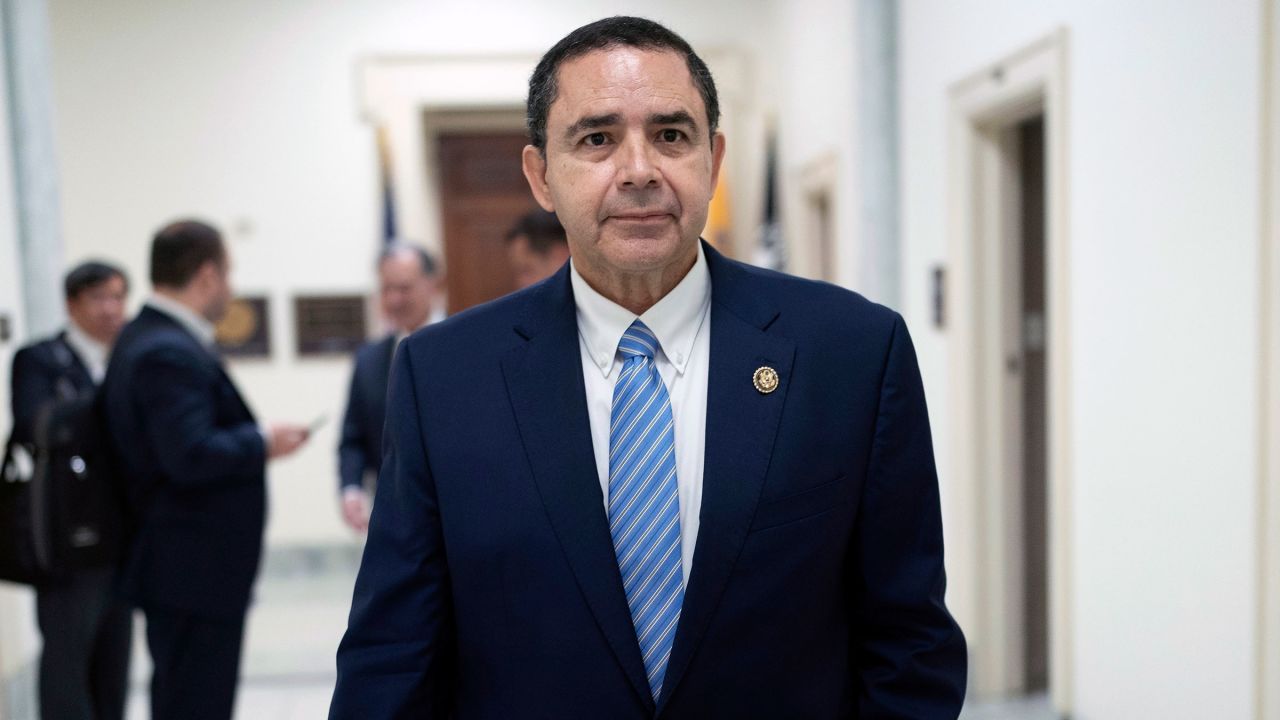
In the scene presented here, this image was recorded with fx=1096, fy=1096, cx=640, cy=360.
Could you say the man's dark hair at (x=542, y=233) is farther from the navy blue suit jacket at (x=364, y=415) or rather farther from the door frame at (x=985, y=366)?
the door frame at (x=985, y=366)

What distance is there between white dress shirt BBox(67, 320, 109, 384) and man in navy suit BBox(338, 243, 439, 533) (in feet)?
2.67

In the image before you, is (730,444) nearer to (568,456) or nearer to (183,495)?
(568,456)

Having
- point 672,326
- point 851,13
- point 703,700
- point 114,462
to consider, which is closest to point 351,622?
point 703,700

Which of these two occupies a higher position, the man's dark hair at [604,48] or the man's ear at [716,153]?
the man's dark hair at [604,48]

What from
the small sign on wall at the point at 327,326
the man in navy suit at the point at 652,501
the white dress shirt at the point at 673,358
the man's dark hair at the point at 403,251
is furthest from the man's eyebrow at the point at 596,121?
the small sign on wall at the point at 327,326

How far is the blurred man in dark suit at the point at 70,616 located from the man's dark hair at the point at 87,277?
34 cm

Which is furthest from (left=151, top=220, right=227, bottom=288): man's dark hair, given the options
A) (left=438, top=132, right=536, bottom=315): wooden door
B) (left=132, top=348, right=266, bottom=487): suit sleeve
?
(left=438, top=132, right=536, bottom=315): wooden door

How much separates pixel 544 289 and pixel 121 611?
2491mm

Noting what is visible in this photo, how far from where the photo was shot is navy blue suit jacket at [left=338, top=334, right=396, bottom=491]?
359 centimetres

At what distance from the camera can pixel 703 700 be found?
54.1 inches

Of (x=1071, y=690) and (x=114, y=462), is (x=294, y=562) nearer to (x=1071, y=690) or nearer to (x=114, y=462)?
Result: (x=114, y=462)

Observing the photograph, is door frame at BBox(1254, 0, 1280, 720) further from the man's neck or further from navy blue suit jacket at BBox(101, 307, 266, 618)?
navy blue suit jacket at BBox(101, 307, 266, 618)

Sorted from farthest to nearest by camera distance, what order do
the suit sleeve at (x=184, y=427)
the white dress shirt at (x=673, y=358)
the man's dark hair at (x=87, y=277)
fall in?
the man's dark hair at (x=87, y=277) < the suit sleeve at (x=184, y=427) < the white dress shirt at (x=673, y=358)

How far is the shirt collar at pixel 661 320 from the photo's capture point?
1.52 metres
